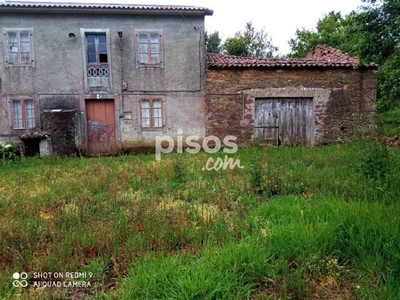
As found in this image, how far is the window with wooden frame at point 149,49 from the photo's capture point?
35.6ft

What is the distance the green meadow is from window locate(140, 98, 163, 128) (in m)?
6.36

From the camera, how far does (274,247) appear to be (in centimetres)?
262

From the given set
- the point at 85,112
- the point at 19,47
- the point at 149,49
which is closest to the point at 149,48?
the point at 149,49

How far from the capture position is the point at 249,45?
83.8 feet

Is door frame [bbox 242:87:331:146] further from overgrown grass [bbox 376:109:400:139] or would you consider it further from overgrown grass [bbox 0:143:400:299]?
overgrown grass [bbox 0:143:400:299]

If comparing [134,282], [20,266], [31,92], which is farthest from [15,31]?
[134,282]

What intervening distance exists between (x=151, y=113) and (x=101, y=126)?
2.15 metres

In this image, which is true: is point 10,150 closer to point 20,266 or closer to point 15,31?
point 15,31

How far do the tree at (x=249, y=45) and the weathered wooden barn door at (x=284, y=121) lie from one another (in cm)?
1372

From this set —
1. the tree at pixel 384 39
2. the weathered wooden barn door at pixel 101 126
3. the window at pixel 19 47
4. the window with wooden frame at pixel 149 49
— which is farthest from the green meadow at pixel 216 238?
the window at pixel 19 47

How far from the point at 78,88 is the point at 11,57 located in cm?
279

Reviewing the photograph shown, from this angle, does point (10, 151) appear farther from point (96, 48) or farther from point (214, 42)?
point (214, 42)

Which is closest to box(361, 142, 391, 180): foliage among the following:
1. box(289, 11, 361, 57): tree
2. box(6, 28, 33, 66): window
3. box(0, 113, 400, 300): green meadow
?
box(0, 113, 400, 300): green meadow

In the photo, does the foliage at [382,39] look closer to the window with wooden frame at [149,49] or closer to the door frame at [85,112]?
the window with wooden frame at [149,49]
